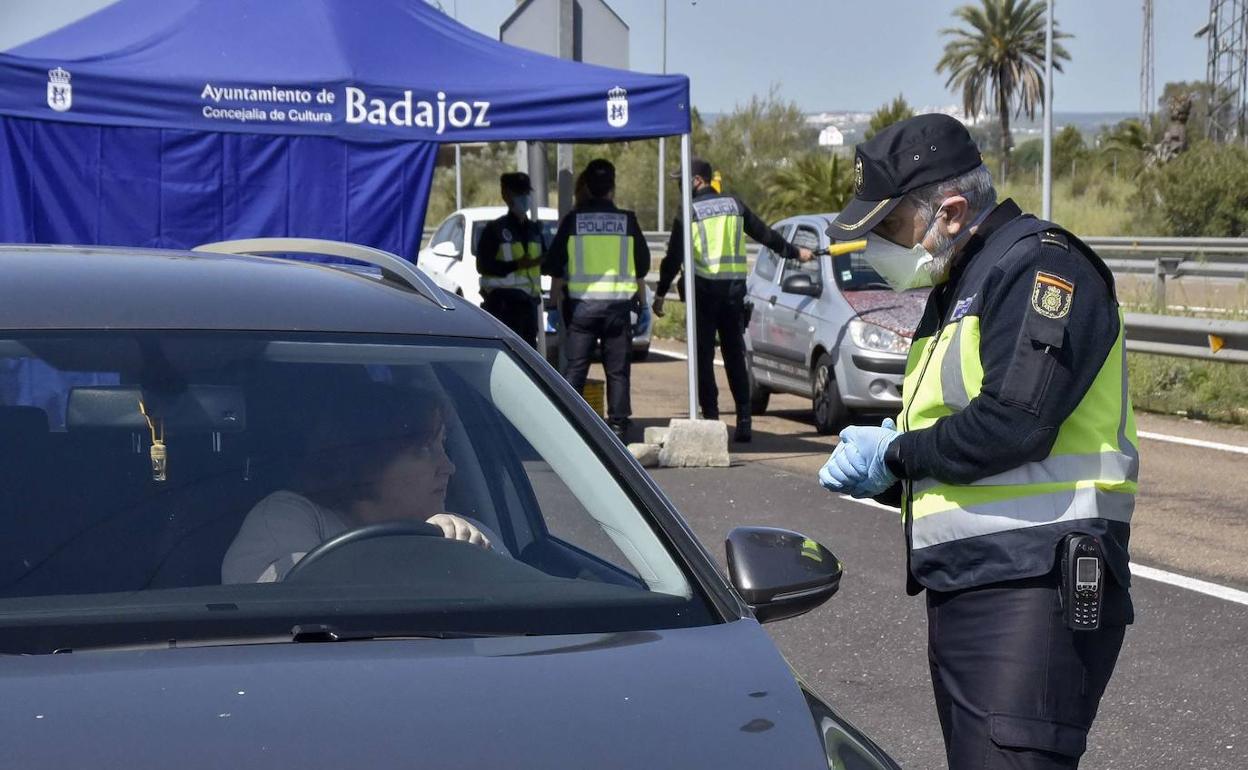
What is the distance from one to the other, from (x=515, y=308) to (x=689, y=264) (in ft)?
5.46

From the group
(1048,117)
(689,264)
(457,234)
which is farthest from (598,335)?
(1048,117)

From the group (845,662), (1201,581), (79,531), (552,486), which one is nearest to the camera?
(79,531)

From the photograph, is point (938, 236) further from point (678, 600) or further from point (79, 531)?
point (79, 531)

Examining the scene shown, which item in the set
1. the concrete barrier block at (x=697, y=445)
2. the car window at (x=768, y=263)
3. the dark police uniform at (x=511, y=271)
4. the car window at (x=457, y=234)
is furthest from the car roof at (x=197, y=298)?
the car window at (x=457, y=234)

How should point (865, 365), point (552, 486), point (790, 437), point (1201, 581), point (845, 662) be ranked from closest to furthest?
point (552, 486), point (845, 662), point (1201, 581), point (865, 365), point (790, 437)

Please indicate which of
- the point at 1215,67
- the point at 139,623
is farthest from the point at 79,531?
the point at 1215,67

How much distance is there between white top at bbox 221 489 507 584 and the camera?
9.53ft

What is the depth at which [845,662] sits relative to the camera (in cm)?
610

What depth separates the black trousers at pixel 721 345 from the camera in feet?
38.7

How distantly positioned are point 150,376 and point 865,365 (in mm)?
8971

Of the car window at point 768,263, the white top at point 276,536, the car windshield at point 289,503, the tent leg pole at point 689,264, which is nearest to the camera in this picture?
the car windshield at point 289,503

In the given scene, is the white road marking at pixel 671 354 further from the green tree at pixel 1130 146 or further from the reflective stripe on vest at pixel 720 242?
the green tree at pixel 1130 146

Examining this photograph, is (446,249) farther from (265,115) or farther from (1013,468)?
(1013,468)

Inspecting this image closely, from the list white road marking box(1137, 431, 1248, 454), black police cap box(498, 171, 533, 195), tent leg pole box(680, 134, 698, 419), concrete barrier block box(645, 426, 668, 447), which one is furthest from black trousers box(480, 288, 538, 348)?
white road marking box(1137, 431, 1248, 454)
